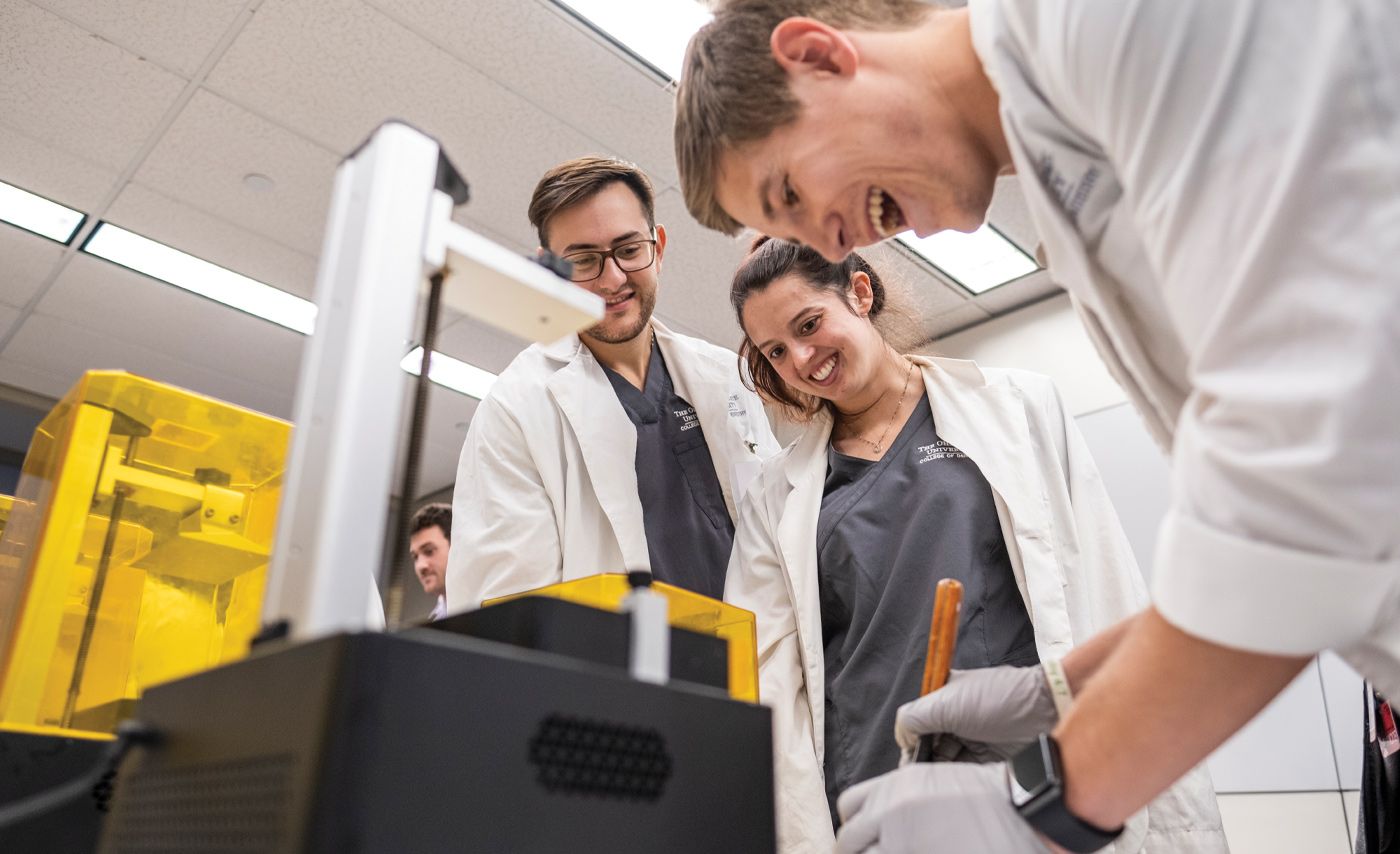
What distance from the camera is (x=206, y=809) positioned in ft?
1.67

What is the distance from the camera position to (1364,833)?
102cm

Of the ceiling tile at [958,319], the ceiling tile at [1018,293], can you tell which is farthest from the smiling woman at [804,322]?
the ceiling tile at [958,319]

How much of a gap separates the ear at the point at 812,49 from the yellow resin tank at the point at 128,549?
0.83 m

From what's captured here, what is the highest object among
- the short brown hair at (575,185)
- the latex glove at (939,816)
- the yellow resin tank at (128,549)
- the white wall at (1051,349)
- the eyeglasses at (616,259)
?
the white wall at (1051,349)

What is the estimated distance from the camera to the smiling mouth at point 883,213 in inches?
34.8

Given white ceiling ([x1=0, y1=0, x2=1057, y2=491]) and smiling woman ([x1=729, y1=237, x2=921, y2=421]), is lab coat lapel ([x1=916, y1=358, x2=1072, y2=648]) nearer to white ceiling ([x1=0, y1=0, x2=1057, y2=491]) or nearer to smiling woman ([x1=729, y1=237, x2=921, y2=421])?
smiling woman ([x1=729, y1=237, x2=921, y2=421])

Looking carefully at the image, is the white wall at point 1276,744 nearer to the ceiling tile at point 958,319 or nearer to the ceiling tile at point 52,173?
the ceiling tile at point 958,319

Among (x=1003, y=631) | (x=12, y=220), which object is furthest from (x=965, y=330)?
(x=12, y=220)

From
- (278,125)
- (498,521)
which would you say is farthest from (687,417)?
(278,125)

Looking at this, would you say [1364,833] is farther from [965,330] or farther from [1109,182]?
[965,330]

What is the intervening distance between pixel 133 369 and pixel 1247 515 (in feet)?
14.7

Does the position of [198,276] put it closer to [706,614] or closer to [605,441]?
[605,441]

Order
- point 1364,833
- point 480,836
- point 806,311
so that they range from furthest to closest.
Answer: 1. point 806,311
2. point 1364,833
3. point 480,836

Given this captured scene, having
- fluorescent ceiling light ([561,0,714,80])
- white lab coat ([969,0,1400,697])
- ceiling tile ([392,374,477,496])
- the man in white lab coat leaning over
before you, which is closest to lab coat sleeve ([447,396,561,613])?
the man in white lab coat leaning over
